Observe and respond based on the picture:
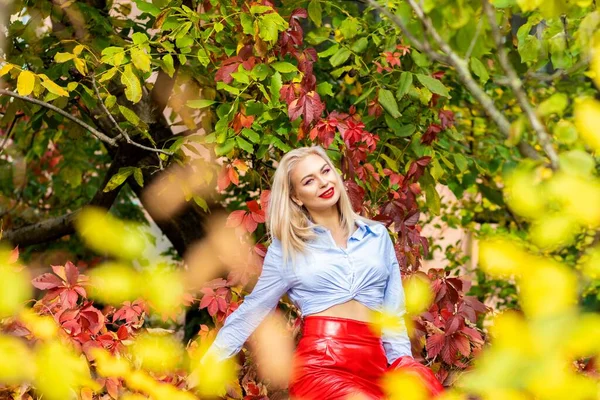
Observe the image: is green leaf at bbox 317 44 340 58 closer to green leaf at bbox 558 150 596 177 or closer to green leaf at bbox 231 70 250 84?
green leaf at bbox 231 70 250 84

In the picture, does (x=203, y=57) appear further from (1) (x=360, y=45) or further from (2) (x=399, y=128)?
(2) (x=399, y=128)

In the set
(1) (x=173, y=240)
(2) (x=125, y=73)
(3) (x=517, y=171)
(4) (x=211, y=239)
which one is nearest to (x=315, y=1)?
(2) (x=125, y=73)

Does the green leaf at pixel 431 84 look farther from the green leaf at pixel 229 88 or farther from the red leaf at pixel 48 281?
the red leaf at pixel 48 281

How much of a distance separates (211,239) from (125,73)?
68.0 inches

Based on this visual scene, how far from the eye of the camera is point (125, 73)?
372 centimetres

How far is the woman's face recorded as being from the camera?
3.26m

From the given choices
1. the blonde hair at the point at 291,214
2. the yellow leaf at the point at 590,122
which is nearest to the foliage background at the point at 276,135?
the yellow leaf at the point at 590,122

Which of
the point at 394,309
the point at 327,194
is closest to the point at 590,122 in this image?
the point at 327,194

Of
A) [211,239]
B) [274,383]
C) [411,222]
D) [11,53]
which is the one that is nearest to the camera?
[274,383]

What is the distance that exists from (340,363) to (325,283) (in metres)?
0.31

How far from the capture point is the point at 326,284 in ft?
10.4

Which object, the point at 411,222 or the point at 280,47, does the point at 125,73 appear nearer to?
the point at 280,47

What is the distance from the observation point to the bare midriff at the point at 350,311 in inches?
125

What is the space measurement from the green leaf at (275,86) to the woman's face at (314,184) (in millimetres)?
603
